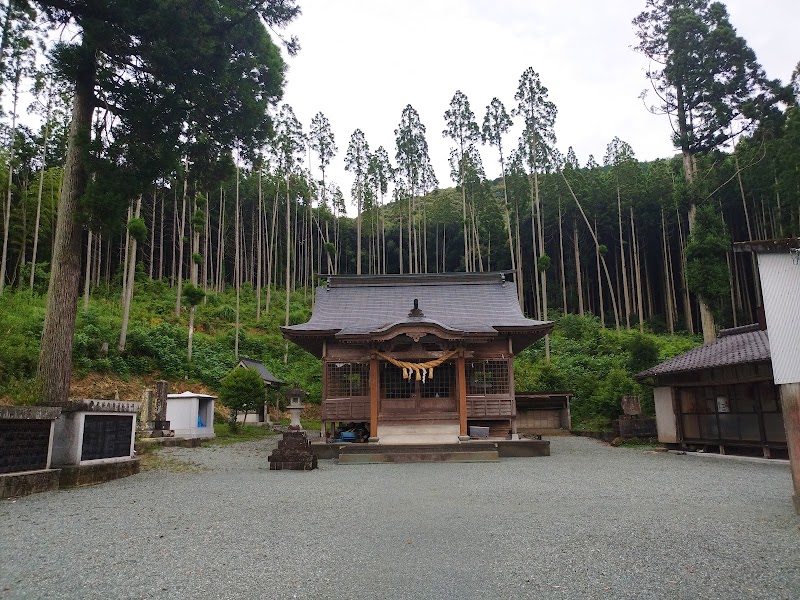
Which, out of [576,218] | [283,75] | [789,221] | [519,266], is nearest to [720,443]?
[283,75]

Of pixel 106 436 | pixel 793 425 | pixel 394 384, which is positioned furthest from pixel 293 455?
pixel 793 425

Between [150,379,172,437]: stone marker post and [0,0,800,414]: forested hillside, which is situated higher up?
[0,0,800,414]: forested hillside

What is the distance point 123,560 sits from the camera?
3932 millimetres

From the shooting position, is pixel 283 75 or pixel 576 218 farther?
pixel 576 218

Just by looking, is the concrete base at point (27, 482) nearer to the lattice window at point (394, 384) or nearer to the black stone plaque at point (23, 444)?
the black stone plaque at point (23, 444)

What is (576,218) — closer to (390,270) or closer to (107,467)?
(390,270)

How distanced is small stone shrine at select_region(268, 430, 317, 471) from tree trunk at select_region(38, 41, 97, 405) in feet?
13.3

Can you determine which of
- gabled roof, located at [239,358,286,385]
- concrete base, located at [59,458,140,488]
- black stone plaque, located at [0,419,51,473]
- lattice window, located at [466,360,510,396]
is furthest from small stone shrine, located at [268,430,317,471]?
gabled roof, located at [239,358,286,385]

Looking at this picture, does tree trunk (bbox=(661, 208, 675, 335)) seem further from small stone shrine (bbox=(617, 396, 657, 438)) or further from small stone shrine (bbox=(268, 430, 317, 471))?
small stone shrine (bbox=(268, 430, 317, 471))

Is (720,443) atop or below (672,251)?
below

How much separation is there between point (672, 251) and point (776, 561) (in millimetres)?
35838

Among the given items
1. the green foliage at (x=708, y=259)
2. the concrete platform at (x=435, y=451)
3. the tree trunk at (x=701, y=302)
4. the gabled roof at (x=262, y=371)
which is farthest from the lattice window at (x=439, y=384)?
the gabled roof at (x=262, y=371)

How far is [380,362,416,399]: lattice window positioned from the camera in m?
14.1

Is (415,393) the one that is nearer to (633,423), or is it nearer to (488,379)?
(488,379)
